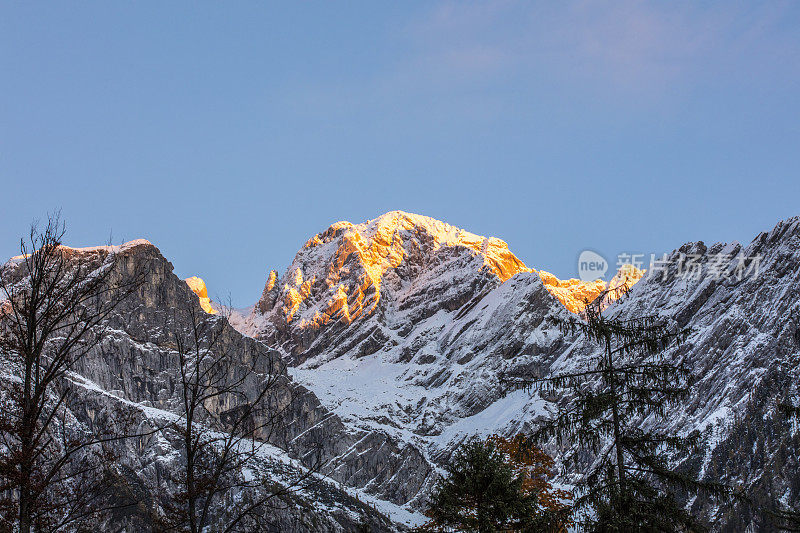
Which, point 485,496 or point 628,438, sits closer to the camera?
point 628,438

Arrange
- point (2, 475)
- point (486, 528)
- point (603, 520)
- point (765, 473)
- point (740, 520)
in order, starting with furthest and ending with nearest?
1. point (765, 473)
2. point (740, 520)
3. point (486, 528)
4. point (603, 520)
5. point (2, 475)

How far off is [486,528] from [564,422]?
33.6ft

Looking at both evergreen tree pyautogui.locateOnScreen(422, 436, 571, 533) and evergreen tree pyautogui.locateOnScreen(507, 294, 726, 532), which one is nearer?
evergreen tree pyautogui.locateOnScreen(507, 294, 726, 532)

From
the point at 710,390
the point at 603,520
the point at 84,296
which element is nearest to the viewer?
the point at 84,296

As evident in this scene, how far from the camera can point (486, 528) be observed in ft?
99.6

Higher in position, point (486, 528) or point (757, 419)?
point (757, 419)

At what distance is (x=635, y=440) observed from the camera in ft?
70.2

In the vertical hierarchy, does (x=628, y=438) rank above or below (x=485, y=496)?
below

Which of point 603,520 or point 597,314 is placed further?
point 597,314

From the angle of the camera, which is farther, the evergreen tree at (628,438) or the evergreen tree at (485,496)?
the evergreen tree at (485,496)

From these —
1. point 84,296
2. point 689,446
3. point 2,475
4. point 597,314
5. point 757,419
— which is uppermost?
point 757,419

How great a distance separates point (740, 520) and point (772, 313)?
2275 inches

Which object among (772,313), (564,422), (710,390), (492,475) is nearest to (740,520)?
(710,390)

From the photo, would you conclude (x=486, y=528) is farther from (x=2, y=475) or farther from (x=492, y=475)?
(x=2, y=475)
